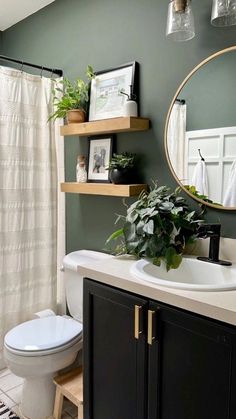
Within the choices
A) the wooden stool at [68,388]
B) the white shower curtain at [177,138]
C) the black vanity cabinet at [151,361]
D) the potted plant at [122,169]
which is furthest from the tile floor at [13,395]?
the white shower curtain at [177,138]

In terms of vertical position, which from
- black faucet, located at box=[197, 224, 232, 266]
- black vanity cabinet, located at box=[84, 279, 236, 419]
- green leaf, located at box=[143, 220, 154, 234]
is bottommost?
black vanity cabinet, located at box=[84, 279, 236, 419]

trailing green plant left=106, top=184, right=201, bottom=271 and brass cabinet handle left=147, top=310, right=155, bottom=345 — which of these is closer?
brass cabinet handle left=147, top=310, right=155, bottom=345

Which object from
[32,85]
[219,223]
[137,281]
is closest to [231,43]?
[219,223]

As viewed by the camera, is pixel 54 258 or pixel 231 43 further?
pixel 54 258

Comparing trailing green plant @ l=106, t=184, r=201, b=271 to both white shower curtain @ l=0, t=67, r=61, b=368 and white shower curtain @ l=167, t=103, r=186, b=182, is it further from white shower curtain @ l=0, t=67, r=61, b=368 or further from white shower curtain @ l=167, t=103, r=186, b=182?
white shower curtain @ l=0, t=67, r=61, b=368

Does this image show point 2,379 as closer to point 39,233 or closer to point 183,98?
point 39,233

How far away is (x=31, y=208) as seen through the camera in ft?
7.62

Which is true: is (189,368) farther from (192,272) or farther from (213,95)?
(213,95)

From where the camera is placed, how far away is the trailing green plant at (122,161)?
1865 millimetres

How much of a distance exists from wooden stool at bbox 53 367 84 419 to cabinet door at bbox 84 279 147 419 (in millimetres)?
173

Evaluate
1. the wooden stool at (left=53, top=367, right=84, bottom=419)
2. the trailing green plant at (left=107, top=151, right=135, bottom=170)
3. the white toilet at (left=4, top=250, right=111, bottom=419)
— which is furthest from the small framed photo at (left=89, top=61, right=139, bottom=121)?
the wooden stool at (left=53, top=367, right=84, bottom=419)

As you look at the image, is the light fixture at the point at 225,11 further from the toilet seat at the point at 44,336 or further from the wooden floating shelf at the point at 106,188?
the toilet seat at the point at 44,336

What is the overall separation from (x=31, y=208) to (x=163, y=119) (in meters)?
1.10

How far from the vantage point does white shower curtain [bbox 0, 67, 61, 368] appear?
7.20 feet
